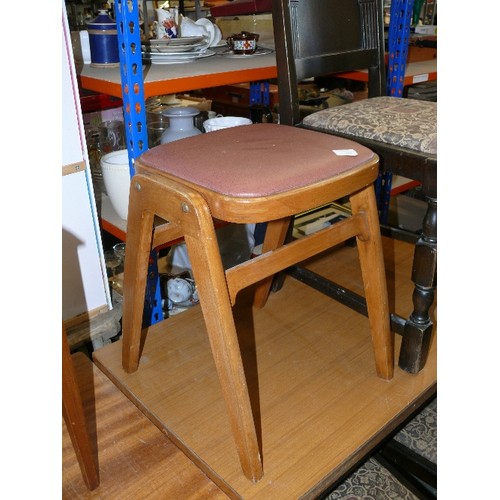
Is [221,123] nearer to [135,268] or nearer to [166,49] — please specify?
[166,49]

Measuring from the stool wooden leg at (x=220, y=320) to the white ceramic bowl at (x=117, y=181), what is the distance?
452 millimetres

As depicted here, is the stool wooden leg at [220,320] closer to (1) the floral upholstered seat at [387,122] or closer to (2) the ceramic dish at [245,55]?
(1) the floral upholstered seat at [387,122]

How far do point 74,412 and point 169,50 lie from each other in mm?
842

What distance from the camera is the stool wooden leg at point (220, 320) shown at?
0.74m

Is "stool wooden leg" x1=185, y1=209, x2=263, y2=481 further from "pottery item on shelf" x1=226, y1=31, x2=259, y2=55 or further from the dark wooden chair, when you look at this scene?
"pottery item on shelf" x1=226, y1=31, x2=259, y2=55

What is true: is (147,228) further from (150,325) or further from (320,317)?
(320,317)

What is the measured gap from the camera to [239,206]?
72cm

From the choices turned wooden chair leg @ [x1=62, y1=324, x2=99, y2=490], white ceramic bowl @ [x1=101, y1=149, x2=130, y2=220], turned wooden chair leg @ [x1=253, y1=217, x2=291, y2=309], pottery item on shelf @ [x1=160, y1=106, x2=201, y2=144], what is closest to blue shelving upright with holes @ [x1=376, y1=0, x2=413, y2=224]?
turned wooden chair leg @ [x1=253, y1=217, x2=291, y2=309]

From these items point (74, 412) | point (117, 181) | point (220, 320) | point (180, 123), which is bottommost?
point (74, 412)

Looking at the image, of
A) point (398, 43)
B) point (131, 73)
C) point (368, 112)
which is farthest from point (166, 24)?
point (398, 43)

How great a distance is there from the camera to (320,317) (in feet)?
4.33
